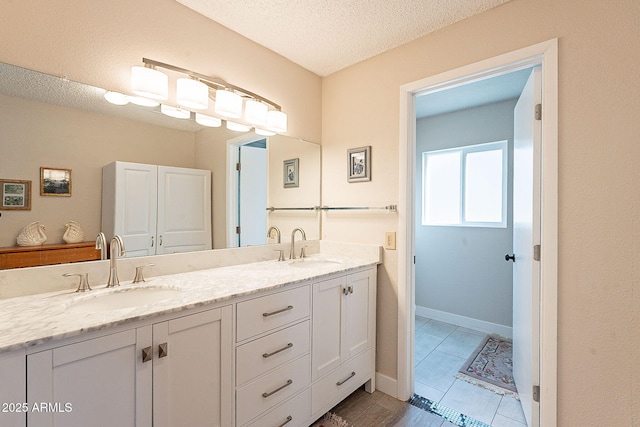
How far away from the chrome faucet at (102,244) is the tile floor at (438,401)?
157 centimetres

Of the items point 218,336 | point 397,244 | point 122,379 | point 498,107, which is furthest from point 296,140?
point 498,107

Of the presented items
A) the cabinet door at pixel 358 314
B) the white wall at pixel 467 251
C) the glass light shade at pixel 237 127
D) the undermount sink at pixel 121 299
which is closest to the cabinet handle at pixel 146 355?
the undermount sink at pixel 121 299

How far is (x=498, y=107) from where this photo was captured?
2.89 m

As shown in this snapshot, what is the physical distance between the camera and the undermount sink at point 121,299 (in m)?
1.17

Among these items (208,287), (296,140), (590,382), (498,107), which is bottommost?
(590,382)

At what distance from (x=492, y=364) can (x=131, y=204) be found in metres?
2.82

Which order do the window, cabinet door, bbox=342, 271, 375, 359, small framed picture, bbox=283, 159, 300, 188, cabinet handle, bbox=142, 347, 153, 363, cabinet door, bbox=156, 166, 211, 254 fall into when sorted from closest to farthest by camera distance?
1. cabinet handle, bbox=142, 347, 153, 363
2. cabinet door, bbox=156, 166, 211, 254
3. cabinet door, bbox=342, 271, 375, 359
4. small framed picture, bbox=283, 159, 300, 188
5. the window

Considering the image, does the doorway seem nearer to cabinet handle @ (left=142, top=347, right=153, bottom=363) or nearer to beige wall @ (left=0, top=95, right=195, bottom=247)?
cabinet handle @ (left=142, top=347, right=153, bottom=363)

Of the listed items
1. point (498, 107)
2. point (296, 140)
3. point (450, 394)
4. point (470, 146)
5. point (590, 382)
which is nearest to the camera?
point (590, 382)

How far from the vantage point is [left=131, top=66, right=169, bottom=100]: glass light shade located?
55.7 inches

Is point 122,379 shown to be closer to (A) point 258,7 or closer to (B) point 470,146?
(A) point 258,7

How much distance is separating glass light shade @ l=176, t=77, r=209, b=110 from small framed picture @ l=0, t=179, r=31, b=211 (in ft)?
2.54

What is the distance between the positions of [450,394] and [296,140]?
2138 mm

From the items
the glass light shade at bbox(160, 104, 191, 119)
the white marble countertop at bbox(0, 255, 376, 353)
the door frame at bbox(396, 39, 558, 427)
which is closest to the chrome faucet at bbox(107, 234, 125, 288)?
the white marble countertop at bbox(0, 255, 376, 353)
